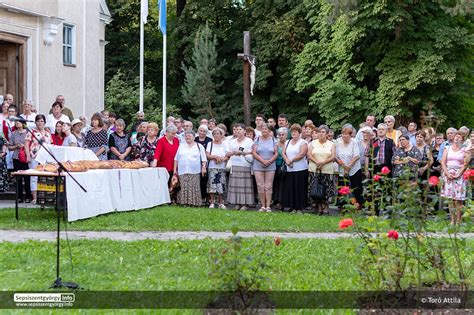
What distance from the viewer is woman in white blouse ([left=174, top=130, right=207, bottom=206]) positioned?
696 inches

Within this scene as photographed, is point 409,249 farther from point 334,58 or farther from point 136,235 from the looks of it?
point 334,58

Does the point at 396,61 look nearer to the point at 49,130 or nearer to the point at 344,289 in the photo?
the point at 49,130

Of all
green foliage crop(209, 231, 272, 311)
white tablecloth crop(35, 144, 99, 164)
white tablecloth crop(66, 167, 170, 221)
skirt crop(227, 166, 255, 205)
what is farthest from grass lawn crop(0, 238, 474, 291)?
skirt crop(227, 166, 255, 205)

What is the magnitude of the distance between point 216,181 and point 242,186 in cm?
61

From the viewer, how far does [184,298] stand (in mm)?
7227

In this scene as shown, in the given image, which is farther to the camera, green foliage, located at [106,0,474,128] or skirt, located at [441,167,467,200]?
green foliage, located at [106,0,474,128]

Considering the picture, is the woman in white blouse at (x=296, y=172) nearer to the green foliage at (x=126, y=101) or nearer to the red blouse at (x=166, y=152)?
the red blouse at (x=166, y=152)

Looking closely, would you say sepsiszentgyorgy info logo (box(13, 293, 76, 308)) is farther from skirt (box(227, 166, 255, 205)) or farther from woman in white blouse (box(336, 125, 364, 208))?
skirt (box(227, 166, 255, 205))

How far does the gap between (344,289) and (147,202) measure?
9.69 m

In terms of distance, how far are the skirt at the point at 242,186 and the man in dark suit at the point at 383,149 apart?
9.39 ft

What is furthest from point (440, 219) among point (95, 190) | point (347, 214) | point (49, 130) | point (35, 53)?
point (35, 53)

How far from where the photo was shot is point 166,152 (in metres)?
18.1

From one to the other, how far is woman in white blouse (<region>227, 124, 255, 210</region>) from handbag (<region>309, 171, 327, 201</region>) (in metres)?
1.49

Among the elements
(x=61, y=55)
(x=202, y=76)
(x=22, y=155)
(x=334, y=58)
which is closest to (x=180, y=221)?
(x=22, y=155)
